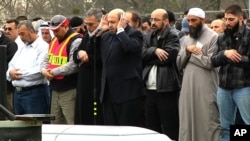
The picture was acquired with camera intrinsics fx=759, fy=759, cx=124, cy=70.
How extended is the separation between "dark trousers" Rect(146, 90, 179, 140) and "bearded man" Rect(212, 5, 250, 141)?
1.06 metres

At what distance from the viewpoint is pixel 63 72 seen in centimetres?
1129

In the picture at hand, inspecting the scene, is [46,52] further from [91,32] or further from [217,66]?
[217,66]

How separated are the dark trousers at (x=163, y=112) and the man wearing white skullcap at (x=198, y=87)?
17.2 inches

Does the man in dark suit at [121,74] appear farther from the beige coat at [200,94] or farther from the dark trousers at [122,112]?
the beige coat at [200,94]

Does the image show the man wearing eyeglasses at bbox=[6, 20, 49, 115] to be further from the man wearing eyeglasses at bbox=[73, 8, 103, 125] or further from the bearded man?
the bearded man

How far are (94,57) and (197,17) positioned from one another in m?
1.67

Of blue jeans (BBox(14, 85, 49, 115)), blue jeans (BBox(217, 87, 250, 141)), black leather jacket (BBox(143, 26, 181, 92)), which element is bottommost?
blue jeans (BBox(14, 85, 49, 115))

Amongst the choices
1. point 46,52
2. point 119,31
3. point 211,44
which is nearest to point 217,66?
point 211,44

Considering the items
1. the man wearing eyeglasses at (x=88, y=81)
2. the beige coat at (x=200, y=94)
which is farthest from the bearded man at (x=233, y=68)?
the man wearing eyeglasses at (x=88, y=81)

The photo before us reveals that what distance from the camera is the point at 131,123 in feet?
34.8

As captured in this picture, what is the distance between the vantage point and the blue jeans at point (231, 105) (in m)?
9.78

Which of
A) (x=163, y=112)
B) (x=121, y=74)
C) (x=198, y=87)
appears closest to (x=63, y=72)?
(x=121, y=74)

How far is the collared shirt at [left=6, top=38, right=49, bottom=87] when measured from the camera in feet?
39.0

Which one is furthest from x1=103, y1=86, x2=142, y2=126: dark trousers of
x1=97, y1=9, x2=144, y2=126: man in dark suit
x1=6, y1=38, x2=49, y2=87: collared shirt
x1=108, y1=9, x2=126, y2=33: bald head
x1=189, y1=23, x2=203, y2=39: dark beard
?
x1=6, y1=38, x2=49, y2=87: collared shirt
